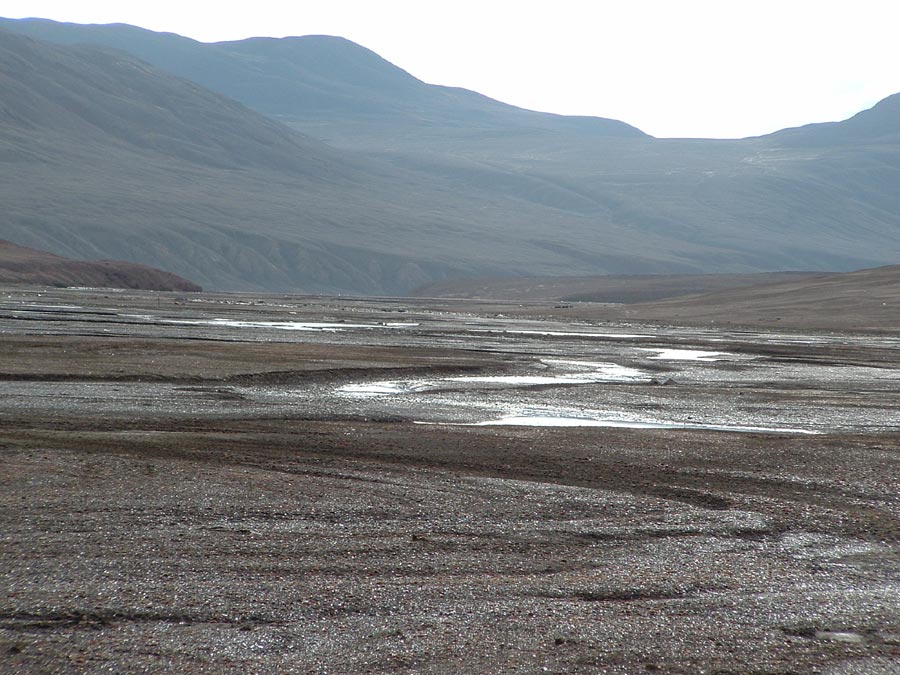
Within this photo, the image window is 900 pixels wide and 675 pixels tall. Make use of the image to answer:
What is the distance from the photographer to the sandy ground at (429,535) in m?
7.55

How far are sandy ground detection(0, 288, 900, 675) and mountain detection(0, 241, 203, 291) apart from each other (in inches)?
3151

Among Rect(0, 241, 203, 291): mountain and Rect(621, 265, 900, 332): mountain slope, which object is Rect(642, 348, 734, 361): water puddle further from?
Rect(0, 241, 203, 291): mountain

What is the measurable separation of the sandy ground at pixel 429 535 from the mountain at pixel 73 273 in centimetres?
8004

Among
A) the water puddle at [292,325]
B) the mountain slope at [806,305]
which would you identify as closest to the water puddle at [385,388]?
the water puddle at [292,325]

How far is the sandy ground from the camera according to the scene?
755 centimetres

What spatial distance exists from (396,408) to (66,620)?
13.5 m

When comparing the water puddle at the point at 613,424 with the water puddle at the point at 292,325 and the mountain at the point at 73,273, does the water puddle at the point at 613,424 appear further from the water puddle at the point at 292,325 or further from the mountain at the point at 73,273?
the mountain at the point at 73,273

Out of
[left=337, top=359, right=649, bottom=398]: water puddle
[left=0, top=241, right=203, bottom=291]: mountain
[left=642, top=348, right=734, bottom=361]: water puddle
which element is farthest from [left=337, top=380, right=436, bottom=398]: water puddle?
[left=0, top=241, right=203, bottom=291]: mountain

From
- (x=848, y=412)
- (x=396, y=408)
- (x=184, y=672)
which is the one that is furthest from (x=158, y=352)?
(x=184, y=672)

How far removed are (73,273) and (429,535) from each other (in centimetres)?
10152

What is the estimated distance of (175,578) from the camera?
28.5ft

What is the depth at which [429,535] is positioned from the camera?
10.5 m

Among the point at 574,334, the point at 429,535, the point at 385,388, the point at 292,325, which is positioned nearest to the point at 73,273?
the point at 292,325

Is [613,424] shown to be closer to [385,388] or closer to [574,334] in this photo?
[385,388]
